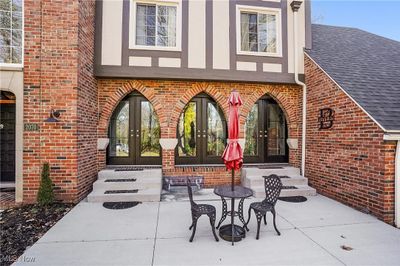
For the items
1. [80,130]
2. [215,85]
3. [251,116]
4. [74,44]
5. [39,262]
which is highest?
[74,44]

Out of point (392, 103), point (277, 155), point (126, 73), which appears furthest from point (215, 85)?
point (392, 103)

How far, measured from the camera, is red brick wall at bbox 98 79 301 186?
23.0ft

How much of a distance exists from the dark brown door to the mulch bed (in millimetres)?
2819

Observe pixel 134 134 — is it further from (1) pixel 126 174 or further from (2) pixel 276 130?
(2) pixel 276 130

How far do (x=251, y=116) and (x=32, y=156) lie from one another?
6491 mm

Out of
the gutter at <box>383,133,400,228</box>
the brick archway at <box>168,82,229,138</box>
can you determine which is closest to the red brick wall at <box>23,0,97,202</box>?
the brick archway at <box>168,82,229,138</box>

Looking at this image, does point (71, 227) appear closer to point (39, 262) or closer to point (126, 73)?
point (39, 262)

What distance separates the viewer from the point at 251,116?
804 cm

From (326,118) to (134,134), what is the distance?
5.80 m

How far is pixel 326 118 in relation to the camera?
6.31 m

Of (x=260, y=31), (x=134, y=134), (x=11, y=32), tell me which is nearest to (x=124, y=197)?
(x=134, y=134)

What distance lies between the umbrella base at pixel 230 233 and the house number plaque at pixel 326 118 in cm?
406

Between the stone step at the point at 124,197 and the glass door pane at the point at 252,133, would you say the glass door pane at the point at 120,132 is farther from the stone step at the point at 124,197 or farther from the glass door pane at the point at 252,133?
the glass door pane at the point at 252,133

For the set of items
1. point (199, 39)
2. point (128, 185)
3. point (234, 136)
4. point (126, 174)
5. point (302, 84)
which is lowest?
point (128, 185)
